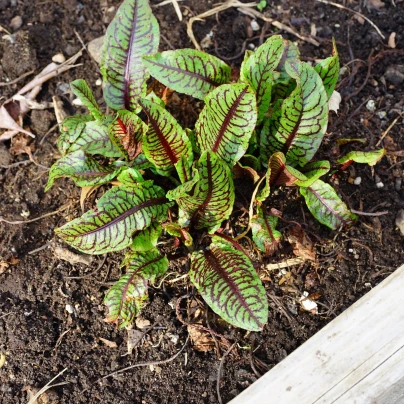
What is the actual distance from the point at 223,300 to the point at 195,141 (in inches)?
29.6

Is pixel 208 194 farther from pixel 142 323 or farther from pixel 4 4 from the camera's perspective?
pixel 4 4

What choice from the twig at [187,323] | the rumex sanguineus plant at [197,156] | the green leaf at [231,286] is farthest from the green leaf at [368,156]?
the twig at [187,323]

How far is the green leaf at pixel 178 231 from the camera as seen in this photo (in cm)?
241

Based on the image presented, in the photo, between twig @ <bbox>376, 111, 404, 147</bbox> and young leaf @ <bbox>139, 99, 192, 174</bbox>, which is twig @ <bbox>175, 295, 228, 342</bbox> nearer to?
young leaf @ <bbox>139, 99, 192, 174</bbox>

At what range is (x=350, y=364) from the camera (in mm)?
2334

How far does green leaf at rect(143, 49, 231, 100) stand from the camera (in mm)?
2371

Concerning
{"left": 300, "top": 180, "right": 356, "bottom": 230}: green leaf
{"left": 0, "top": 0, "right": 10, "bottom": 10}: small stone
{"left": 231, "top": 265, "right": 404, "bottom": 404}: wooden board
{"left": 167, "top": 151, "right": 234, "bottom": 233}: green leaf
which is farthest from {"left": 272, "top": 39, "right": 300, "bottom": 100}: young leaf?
{"left": 0, "top": 0, "right": 10, "bottom": 10}: small stone

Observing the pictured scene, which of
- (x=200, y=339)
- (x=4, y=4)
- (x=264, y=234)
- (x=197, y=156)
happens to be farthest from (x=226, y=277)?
(x=4, y=4)

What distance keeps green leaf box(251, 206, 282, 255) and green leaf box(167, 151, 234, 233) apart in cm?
14

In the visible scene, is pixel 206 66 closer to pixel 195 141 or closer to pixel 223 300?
pixel 195 141

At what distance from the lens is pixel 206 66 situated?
2.43m

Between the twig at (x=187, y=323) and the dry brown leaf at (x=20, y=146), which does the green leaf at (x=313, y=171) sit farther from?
the dry brown leaf at (x=20, y=146)

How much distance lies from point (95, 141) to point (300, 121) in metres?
0.93

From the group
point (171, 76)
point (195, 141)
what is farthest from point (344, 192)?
point (171, 76)
